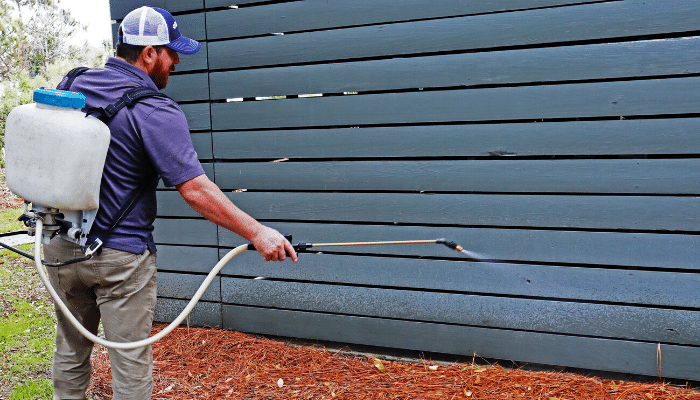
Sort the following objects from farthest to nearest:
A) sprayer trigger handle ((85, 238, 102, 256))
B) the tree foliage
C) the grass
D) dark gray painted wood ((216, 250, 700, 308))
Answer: the tree foliage
the grass
dark gray painted wood ((216, 250, 700, 308))
sprayer trigger handle ((85, 238, 102, 256))

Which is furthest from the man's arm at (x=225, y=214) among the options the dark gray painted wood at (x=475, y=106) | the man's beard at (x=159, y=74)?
the dark gray painted wood at (x=475, y=106)

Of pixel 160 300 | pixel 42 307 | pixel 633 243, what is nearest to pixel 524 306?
pixel 633 243

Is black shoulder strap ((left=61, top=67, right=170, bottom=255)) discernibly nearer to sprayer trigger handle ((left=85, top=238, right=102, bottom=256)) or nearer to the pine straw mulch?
sprayer trigger handle ((left=85, top=238, right=102, bottom=256))

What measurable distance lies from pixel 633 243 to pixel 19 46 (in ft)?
73.5

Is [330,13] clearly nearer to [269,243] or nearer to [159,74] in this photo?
[159,74]

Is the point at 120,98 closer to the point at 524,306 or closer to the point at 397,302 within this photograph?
the point at 397,302

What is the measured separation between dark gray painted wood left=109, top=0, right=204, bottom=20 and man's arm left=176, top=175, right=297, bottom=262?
2.22m

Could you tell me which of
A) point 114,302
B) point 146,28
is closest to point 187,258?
point 114,302

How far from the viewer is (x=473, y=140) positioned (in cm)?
339

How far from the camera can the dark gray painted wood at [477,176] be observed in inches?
121

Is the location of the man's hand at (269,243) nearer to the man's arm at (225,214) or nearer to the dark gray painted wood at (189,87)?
the man's arm at (225,214)

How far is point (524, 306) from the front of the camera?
3.38 m

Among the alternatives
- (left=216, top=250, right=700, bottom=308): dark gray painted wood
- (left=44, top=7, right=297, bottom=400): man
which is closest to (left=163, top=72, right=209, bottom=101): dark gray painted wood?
(left=216, top=250, right=700, bottom=308): dark gray painted wood

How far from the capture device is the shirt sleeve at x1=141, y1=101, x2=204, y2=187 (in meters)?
2.25
